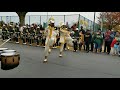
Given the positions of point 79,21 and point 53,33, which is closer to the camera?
point 53,33

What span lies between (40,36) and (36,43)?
1189 mm

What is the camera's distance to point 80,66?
34.4ft

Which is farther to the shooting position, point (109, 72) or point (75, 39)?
point (75, 39)

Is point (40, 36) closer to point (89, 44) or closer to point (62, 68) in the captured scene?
point (89, 44)

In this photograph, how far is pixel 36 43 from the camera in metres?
19.7
